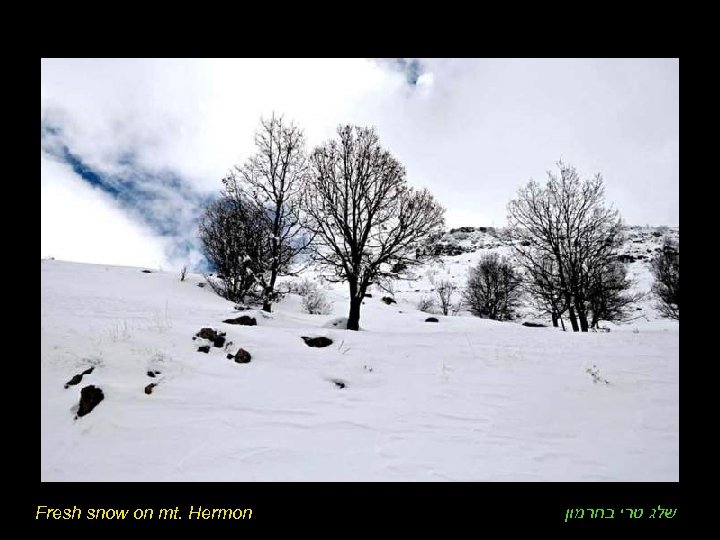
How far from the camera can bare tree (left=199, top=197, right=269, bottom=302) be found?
51.5 ft

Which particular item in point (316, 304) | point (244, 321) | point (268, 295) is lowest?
point (316, 304)

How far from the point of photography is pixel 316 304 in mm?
27297

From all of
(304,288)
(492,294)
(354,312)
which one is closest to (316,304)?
(304,288)

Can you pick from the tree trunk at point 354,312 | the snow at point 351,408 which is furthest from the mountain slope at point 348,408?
the tree trunk at point 354,312

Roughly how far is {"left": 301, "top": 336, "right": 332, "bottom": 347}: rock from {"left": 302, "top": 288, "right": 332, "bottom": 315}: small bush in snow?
18018 millimetres

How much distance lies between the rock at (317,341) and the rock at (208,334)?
7.72 ft

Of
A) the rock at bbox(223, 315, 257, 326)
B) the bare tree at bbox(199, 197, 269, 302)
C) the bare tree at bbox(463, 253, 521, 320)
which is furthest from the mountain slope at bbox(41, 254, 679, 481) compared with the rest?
the bare tree at bbox(463, 253, 521, 320)

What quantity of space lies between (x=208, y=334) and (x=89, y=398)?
2.57 meters

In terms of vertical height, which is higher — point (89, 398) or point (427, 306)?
point (89, 398)
